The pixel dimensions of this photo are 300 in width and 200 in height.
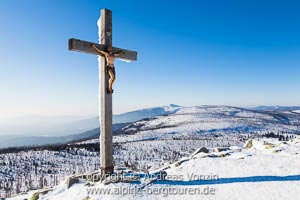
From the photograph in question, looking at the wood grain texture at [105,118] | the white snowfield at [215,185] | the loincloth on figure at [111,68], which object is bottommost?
the white snowfield at [215,185]

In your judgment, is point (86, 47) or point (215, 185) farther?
point (86, 47)

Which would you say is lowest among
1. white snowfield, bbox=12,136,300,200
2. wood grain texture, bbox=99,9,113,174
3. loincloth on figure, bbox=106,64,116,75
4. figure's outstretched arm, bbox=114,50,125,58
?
white snowfield, bbox=12,136,300,200

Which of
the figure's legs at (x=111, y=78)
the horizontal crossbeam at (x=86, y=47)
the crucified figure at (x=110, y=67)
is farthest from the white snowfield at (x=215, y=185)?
the horizontal crossbeam at (x=86, y=47)

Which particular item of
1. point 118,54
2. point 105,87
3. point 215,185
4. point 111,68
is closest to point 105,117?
point 105,87

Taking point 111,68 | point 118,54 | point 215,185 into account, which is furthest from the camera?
point 118,54

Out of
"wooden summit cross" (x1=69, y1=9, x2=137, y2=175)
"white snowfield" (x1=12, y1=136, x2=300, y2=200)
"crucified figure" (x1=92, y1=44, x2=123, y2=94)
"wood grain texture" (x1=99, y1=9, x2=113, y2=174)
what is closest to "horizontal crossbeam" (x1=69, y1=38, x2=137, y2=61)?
"wooden summit cross" (x1=69, y1=9, x2=137, y2=175)

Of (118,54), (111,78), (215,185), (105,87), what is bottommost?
(215,185)

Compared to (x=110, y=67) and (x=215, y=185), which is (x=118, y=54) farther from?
(x=215, y=185)

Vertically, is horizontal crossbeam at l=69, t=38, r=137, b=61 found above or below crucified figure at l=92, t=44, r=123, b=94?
above

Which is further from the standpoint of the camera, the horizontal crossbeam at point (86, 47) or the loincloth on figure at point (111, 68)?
the loincloth on figure at point (111, 68)

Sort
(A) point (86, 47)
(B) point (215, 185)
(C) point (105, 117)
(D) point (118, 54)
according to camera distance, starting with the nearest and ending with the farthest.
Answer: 1. (B) point (215, 185)
2. (A) point (86, 47)
3. (C) point (105, 117)
4. (D) point (118, 54)

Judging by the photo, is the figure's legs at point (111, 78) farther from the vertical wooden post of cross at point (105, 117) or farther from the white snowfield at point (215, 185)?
the white snowfield at point (215, 185)

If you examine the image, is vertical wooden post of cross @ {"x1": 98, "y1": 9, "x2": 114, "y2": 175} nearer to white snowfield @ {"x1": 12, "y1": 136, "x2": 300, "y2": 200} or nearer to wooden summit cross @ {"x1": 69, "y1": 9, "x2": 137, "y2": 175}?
wooden summit cross @ {"x1": 69, "y1": 9, "x2": 137, "y2": 175}

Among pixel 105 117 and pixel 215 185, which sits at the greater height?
pixel 105 117
